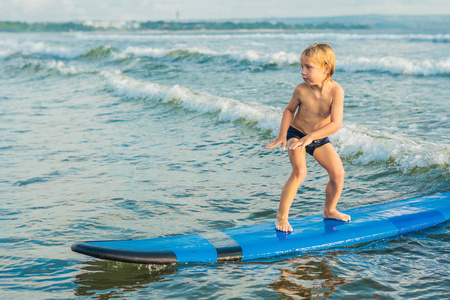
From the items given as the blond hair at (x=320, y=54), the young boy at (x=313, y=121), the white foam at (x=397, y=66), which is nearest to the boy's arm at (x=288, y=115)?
the young boy at (x=313, y=121)

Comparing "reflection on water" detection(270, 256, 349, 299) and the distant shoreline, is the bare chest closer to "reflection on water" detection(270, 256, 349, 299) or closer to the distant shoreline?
"reflection on water" detection(270, 256, 349, 299)

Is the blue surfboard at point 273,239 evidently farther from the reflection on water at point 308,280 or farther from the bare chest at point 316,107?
the bare chest at point 316,107

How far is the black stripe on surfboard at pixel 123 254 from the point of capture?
351 centimetres

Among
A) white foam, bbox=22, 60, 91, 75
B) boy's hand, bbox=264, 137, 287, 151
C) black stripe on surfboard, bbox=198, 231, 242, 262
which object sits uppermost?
white foam, bbox=22, 60, 91, 75

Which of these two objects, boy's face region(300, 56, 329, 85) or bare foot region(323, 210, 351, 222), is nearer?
boy's face region(300, 56, 329, 85)

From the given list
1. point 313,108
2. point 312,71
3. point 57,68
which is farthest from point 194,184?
point 57,68

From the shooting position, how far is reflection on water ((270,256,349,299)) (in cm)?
330

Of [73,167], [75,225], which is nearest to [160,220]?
[75,225]

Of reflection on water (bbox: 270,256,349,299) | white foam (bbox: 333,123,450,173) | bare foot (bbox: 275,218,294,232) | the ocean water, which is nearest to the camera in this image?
reflection on water (bbox: 270,256,349,299)

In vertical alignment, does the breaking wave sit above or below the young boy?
below

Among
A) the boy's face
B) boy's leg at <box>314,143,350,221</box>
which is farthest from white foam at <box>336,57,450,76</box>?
the boy's face

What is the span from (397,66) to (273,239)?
53.3 feet

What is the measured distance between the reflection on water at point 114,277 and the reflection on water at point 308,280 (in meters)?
0.81

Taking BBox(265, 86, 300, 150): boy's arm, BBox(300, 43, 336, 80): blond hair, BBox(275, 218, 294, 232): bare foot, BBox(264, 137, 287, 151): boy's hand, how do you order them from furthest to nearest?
BBox(275, 218, 294, 232): bare foot
BBox(265, 86, 300, 150): boy's arm
BBox(264, 137, 287, 151): boy's hand
BBox(300, 43, 336, 80): blond hair
